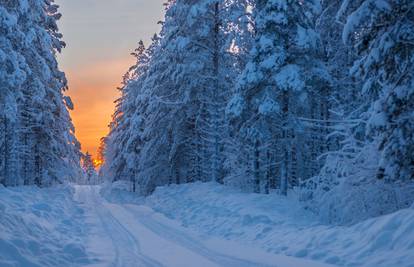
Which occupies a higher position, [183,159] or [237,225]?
[183,159]

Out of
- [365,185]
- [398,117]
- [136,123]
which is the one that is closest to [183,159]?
[136,123]

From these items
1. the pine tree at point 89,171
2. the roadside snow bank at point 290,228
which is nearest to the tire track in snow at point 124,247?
the roadside snow bank at point 290,228

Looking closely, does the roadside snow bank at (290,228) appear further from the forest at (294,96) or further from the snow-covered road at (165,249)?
A: the forest at (294,96)

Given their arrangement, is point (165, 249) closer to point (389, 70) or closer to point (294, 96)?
point (389, 70)

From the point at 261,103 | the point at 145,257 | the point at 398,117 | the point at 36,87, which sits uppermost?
the point at 36,87

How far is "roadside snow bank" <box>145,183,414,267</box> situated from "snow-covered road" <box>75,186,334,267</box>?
24.8 inches

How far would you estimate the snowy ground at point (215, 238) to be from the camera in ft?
29.6

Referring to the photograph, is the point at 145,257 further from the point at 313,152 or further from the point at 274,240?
the point at 313,152

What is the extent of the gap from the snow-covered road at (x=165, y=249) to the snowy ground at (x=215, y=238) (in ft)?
0.07

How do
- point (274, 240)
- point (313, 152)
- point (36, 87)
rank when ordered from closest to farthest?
1. point (274, 240)
2. point (36, 87)
3. point (313, 152)

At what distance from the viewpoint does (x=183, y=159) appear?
1377 inches

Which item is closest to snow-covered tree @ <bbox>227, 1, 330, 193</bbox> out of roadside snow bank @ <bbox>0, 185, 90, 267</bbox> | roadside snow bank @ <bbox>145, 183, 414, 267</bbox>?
roadside snow bank @ <bbox>145, 183, 414, 267</bbox>

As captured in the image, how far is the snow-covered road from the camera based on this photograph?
9773 mm

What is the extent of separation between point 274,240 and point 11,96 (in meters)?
16.3
